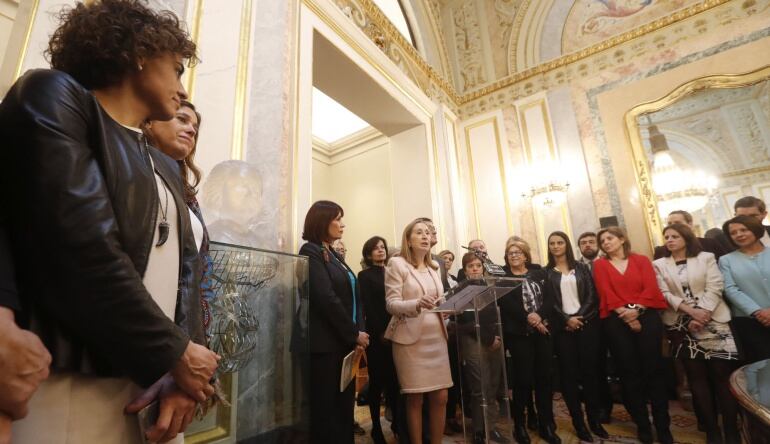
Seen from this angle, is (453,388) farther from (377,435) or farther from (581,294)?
(581,294)

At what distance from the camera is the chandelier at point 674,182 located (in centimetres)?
453

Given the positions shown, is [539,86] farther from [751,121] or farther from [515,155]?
[751,121]

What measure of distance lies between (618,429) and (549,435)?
670 millimetres

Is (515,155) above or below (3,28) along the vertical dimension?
above

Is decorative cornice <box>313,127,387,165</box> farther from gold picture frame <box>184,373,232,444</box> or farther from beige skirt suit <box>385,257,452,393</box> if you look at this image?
gold picture frame <box>184,373,232,444</box>

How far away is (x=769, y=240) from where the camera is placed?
325 centimetres

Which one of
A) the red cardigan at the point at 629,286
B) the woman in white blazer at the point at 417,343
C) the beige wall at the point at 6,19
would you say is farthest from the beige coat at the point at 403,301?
the beige wall at the point at 6,19

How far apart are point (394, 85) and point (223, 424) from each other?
13.7 ft

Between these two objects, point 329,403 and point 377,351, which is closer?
point 329,403

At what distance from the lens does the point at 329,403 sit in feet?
6.65

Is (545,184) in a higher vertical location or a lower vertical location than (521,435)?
higher

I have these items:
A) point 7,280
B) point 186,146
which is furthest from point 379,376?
point 7,280

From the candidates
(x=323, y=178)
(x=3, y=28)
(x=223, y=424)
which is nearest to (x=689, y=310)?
(x=223, y=424)

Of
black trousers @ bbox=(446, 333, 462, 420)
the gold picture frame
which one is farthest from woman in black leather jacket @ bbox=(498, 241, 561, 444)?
the gold picture frame
